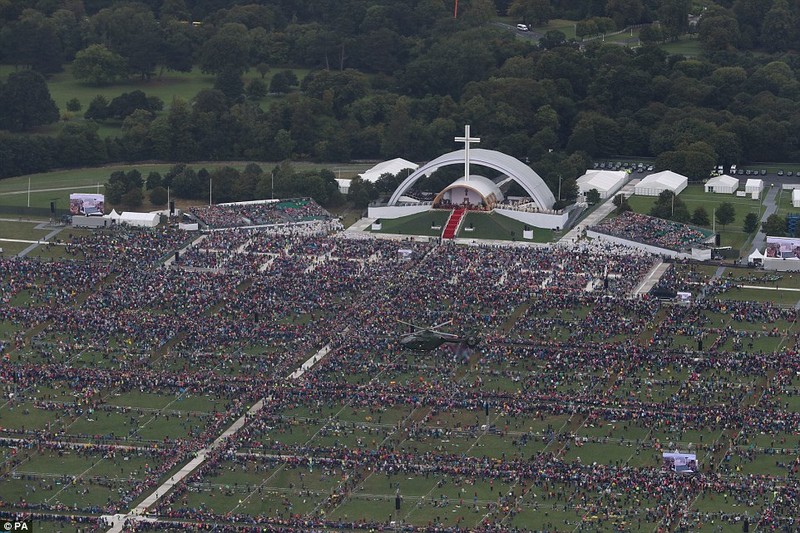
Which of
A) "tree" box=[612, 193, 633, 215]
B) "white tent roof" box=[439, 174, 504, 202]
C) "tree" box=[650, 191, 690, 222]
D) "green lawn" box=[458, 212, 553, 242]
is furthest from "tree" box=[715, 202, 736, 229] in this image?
"white tent roof" box=[439, 174, 504, 202]

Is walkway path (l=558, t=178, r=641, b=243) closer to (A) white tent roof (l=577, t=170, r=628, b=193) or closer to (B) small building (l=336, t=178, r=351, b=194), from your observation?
(A) white tent roof (l=577, t=170, r=628, b=193)

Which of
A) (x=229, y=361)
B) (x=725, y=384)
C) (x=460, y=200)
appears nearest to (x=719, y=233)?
(x=460, y=200)

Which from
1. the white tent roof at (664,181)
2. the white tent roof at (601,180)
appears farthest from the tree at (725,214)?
the white tent roof at (601,180)

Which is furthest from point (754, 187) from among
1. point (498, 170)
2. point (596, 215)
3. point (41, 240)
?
point (41, 240)

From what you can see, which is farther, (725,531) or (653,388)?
(653,388)

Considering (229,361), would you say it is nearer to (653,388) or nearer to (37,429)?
(37,429)
